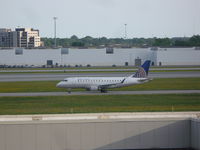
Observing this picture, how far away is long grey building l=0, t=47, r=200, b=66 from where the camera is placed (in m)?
150

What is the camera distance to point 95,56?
151 m

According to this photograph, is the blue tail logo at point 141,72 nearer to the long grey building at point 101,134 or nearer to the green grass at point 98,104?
the green grass at point 98,104

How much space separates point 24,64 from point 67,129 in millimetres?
126380

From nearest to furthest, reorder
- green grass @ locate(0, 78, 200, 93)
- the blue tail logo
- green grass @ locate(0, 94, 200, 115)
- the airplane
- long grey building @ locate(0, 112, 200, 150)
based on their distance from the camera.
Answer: long grey building @ locate(0, 112, 200, 150) < green grass @ locate(0, 94, 200, 115) < the airplane < the blue tail logo < green grass @ locate(0, 78, 200, 93)

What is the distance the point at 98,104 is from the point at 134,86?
1044 inches

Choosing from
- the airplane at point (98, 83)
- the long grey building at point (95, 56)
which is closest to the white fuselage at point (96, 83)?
the airplane at point (98, 83)

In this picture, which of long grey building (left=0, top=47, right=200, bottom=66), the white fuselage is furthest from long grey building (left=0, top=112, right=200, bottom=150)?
long grey building (left=0, top=47, right=200, bottom=66)

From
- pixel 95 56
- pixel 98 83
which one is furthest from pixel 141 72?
pixel 95 56

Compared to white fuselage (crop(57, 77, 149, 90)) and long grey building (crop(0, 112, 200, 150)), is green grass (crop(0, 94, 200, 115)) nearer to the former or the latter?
white fuselage (crop(57, 77, 149, 90))

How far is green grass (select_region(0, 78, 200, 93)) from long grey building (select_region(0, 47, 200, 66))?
6009cm

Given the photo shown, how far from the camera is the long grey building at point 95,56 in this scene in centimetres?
14988

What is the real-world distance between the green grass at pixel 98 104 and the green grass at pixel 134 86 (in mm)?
11598

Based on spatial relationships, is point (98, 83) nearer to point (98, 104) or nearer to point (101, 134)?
point (98, 104)

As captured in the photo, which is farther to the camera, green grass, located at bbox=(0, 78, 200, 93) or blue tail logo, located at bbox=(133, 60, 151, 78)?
green grass, located at bbox=(0, 78, 200, 93)
